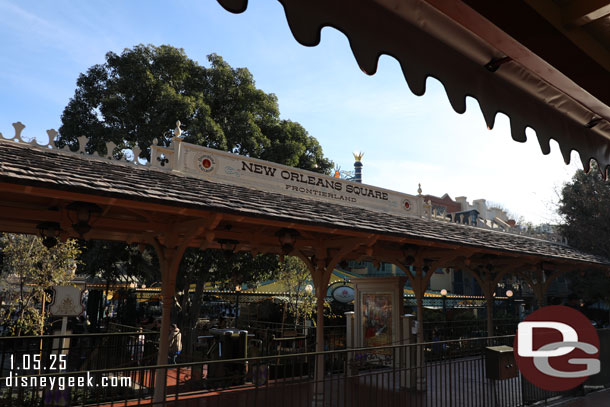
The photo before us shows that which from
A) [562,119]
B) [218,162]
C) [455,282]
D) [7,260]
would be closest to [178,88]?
[7,260]

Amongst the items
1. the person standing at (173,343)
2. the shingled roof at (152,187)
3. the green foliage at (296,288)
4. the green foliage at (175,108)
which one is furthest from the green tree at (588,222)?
the person standing at (173,343)

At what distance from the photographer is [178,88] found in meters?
16.7

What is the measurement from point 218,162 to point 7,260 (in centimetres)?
959

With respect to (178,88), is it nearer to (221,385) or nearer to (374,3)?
(221,385)

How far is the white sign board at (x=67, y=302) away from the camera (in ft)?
30.6

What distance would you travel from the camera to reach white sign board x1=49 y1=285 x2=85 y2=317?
9336mm

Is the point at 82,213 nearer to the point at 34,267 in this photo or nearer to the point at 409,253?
the point at 409,253

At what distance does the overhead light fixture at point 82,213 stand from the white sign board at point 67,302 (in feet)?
14.2

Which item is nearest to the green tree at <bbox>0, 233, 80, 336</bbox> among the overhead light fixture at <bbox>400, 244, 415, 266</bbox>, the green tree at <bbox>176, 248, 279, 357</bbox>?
the green tree at <bbox>176, 248, 279, 357</bbox>

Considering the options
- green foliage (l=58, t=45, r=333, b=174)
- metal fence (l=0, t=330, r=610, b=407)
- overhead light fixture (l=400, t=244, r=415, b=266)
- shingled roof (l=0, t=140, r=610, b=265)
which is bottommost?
metal fence (l=0, t=330, r=610, b=407)

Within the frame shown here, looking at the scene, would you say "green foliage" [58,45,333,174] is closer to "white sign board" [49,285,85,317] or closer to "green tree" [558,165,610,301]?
"white sign board" [49,285,85,317]

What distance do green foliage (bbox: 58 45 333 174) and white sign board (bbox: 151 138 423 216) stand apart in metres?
6.05
